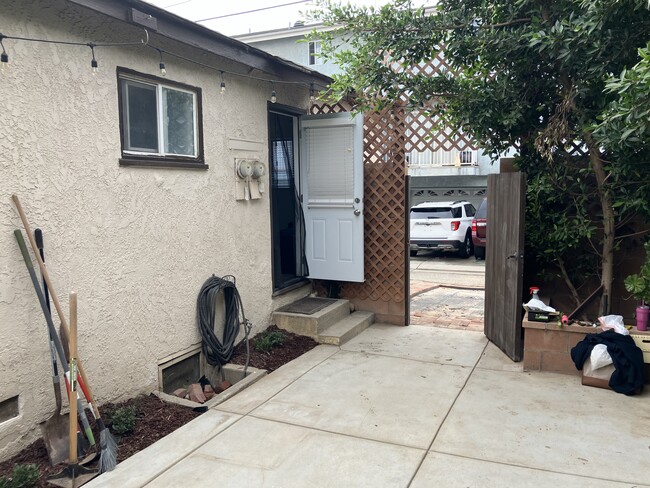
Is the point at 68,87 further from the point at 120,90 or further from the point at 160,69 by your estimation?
the point at 160,69

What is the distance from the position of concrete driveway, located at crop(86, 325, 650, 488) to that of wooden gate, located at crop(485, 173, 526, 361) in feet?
1.26

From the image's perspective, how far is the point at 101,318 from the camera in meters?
3.88

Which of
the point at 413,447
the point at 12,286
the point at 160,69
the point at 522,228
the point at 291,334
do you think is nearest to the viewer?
the point at 12,286

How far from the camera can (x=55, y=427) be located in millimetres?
3395

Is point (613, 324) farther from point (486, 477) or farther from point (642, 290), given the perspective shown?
point (486, 477)

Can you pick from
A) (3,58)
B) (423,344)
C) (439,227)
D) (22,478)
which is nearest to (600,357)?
(423,344)

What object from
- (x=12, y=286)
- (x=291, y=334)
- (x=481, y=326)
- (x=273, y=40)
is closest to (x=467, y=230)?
(x=481, y=326)

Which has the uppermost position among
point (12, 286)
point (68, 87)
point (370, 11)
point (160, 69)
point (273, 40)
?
point (273, 40)

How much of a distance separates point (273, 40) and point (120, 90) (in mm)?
15719

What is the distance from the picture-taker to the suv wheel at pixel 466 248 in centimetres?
1335

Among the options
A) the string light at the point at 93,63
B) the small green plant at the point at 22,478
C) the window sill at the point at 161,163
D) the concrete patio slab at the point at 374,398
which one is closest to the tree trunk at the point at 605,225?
the concrete patio slab at the point at 374,398

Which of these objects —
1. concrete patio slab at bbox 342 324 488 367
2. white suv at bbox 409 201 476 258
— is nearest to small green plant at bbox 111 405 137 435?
concrete patio slab at bbox 342 324 488 367

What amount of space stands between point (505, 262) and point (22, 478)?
14.4ft

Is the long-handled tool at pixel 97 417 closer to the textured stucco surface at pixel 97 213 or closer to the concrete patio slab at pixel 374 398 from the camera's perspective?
the textured stucco surface at pixel 97 213
